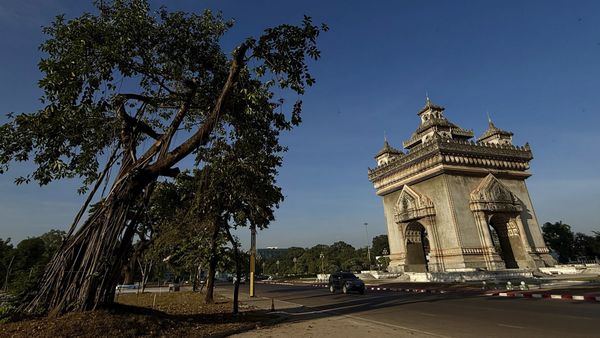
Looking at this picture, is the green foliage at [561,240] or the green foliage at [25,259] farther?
the green foliage at [561,240]

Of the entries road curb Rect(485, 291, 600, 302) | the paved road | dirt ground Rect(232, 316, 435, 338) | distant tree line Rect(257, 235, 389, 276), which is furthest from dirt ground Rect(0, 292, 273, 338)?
distant tree line Rect(257, 235, 389, 276)

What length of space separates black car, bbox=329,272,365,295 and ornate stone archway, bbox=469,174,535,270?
13.4 meters

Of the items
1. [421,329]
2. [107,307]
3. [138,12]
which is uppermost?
[138,12]

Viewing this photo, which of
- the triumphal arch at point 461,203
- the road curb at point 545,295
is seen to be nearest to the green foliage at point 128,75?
the road curb at point 545,295

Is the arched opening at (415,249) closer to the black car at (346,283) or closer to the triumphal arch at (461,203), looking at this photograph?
the triumphal arch at (461,203)

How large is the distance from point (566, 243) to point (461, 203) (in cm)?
4077

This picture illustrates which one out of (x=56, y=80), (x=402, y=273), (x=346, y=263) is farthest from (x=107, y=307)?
(x=346, y=263)

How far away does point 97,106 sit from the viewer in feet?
32.7

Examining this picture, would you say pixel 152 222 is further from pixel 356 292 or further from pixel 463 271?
pixel 463 271

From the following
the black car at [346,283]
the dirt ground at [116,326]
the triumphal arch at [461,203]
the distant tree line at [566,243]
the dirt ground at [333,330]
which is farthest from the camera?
the distant tree line at [566,243]

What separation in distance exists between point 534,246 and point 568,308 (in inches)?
958

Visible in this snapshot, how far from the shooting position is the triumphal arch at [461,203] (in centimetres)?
3092

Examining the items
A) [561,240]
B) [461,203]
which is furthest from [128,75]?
[561,240]

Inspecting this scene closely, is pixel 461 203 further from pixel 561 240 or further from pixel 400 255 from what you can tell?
pixel 561 240
